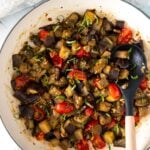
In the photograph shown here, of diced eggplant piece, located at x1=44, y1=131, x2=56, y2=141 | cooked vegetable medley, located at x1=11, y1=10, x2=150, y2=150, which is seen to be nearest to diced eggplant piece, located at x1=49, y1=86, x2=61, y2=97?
cooked vegetable medley, located at x1=11, y1=10, x2=150, y2=150

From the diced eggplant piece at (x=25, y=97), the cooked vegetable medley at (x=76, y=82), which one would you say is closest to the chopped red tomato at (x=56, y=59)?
the cooked vegetable medley at (x=76, y=82)

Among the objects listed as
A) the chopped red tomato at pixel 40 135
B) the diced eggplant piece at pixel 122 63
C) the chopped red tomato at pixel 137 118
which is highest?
the diced eggplant piece at pixel 122 63

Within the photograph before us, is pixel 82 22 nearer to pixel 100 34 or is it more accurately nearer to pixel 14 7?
pixel 100 34

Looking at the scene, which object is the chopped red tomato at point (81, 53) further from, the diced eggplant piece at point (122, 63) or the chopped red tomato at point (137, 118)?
the chopped red tomato at point (137, 118)

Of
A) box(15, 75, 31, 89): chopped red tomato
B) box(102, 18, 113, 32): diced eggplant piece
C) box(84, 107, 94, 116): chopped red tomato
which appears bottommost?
box(84, 107, 94, 116): chopped red tomato

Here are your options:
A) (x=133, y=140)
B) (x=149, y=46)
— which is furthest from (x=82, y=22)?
(x=133, y=140)

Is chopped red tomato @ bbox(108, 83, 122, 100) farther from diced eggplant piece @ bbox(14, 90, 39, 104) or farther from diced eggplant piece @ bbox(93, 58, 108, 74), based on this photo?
diced eggplant piece @ bbox(14, 90, 39, 104)

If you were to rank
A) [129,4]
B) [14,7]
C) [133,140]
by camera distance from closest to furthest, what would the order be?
[133,140] < [129,4] < [14,7]
